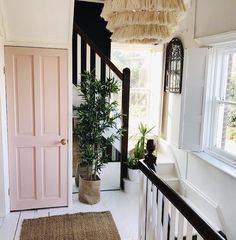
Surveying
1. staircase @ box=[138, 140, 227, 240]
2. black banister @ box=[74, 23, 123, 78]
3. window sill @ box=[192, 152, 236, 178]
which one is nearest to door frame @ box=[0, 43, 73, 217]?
black banister @ box=[74, 23, 123, 78]

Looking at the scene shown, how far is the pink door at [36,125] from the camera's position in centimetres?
326

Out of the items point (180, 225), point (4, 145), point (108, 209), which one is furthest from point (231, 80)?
point (4, 145)

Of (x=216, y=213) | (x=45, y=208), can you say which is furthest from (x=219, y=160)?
(x=45, y=208)

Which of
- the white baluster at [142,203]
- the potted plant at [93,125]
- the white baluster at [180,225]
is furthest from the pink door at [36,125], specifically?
the white baluster at [180,225]

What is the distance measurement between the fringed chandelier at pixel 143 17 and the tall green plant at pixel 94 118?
191 cm

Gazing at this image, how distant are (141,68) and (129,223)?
2.91m

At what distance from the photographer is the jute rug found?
9.73 feet

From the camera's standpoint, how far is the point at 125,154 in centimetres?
416

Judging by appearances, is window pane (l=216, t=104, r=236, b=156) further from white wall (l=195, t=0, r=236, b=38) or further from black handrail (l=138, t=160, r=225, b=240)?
black handrail (l=138, t=160, r=225, b=240)

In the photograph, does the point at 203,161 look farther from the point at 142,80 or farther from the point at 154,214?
the point at 142,80

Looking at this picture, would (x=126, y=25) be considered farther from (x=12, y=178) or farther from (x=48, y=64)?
(x=12, y=178)

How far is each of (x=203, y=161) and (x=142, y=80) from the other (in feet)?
7.08

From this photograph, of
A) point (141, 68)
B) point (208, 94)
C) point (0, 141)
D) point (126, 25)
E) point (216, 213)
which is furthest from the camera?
point (141, 68)

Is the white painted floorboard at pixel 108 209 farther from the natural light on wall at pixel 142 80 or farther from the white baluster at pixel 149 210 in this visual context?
the natural light on wall at pixel 142 80
